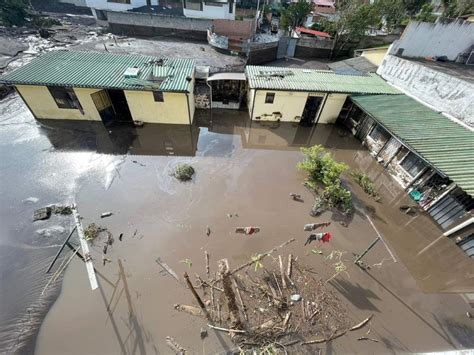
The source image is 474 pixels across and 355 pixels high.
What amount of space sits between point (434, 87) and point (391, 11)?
25550 mm

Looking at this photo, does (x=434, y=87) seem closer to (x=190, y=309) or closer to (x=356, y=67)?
(x=356, y=67)

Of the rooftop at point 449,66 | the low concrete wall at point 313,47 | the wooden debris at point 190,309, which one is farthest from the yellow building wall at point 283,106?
the low concrete wall at point 313,47

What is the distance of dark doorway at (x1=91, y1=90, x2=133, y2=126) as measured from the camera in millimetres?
13598

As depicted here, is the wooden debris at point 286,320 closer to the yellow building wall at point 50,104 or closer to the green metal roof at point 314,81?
the green metal roof at point 314,81

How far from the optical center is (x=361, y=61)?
64.6ft

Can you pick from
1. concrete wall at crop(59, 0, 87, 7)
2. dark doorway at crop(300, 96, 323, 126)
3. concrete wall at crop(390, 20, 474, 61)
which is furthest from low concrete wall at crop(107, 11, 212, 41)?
concrete wall at crop(390, 20, 474, 61)

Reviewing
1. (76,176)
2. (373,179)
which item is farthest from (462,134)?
(76,176)

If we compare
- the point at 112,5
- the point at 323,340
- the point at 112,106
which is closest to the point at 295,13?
the point at 112,5

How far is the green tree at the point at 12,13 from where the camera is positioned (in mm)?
23991

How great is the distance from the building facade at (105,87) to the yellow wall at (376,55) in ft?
52.1

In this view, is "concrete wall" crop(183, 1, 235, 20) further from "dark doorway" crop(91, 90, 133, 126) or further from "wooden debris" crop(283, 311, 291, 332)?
"wooden debris" crop(283, 311, 291, 332)

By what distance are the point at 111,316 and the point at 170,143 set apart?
9.59m

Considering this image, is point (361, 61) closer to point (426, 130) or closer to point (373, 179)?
point (426, 130)

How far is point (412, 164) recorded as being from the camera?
11445 mm
